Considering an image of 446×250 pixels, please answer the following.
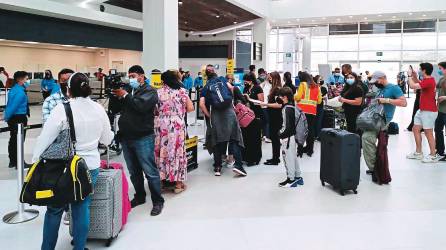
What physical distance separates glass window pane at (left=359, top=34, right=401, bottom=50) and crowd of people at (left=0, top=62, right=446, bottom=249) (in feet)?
51.9

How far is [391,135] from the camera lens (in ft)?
30.9

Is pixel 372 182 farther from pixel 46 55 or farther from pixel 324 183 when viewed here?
pixel 46 55

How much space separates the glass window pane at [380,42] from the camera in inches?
842

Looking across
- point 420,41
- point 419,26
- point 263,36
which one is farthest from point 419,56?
point 263,36

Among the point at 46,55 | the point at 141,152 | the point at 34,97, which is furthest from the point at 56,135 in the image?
the point at 46,55

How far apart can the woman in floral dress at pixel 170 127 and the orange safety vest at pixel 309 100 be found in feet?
8.94

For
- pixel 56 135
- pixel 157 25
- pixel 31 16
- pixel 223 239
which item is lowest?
pixel 223 239

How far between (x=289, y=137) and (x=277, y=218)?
1.28 meters

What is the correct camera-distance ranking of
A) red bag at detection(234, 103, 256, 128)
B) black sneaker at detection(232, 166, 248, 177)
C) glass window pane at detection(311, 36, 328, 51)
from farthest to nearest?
glass window pane at detection(311, 36, 328, 51) < red bag at detection(234, 103, 256, 128) < black sneaker at detection(232, 166, 248, 177)

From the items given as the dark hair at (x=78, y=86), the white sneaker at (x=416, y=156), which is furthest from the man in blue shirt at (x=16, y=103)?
the white sneaker at (x=416, y=156)

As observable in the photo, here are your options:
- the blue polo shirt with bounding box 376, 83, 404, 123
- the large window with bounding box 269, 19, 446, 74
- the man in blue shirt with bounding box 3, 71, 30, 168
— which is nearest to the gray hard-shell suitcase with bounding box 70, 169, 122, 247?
the man in blue shirt with bounding box 3, 71, 30, 168

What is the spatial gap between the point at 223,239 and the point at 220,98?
2.22 m

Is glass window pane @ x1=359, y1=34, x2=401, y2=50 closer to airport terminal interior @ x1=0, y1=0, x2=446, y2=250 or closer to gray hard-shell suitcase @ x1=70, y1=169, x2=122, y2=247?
airport terminal interior @ x1=0, y1=0, x2=446, y2=250

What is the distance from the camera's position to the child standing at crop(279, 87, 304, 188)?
486cm
